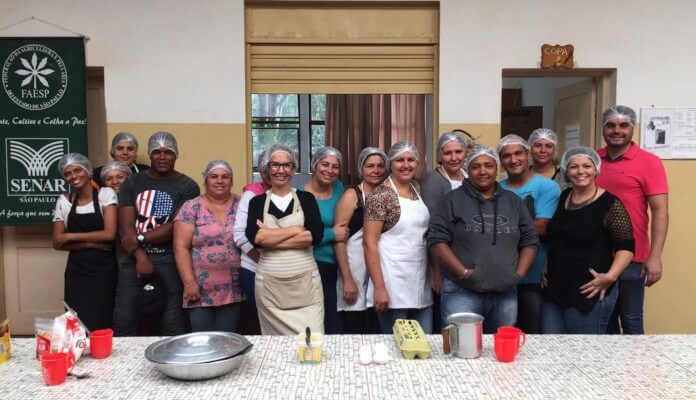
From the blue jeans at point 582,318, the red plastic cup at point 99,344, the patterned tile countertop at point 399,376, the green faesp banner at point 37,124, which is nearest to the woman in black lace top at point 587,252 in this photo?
the blue jeans at point 582,318

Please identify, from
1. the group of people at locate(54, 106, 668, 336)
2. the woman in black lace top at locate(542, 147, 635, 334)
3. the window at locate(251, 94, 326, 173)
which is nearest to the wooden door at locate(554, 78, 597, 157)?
the group of people at locate(54, 106, 668, 336)

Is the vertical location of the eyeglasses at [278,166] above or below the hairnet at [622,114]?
below

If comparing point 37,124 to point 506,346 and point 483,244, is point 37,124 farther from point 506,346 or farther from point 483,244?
point 506,346

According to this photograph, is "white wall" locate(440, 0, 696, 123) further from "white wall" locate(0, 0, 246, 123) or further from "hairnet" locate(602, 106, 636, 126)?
"white wall" locate(0, 0, 246, 123)

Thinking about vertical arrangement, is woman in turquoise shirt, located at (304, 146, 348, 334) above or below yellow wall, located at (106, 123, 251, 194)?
below

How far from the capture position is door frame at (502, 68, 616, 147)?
13.2 ft

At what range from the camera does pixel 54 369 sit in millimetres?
1706

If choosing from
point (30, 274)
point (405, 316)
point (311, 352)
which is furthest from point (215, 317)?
point (30, 274)

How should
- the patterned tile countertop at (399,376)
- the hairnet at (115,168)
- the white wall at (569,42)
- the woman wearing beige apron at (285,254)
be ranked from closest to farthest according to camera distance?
1. the patterned tile countertop at (399,376)
2. the woman wearing beige apron at (285,254)
3. the hairnet at (115,168)
4. the white wall at (569,42)

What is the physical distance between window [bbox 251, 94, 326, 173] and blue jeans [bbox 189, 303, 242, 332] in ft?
14.4

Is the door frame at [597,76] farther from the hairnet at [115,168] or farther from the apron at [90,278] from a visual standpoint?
the apron at [90,278]

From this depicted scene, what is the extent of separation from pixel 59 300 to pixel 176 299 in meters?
1.55

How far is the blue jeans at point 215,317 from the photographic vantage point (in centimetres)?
294

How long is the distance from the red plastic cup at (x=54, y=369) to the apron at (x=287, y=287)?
1085 millimetres
